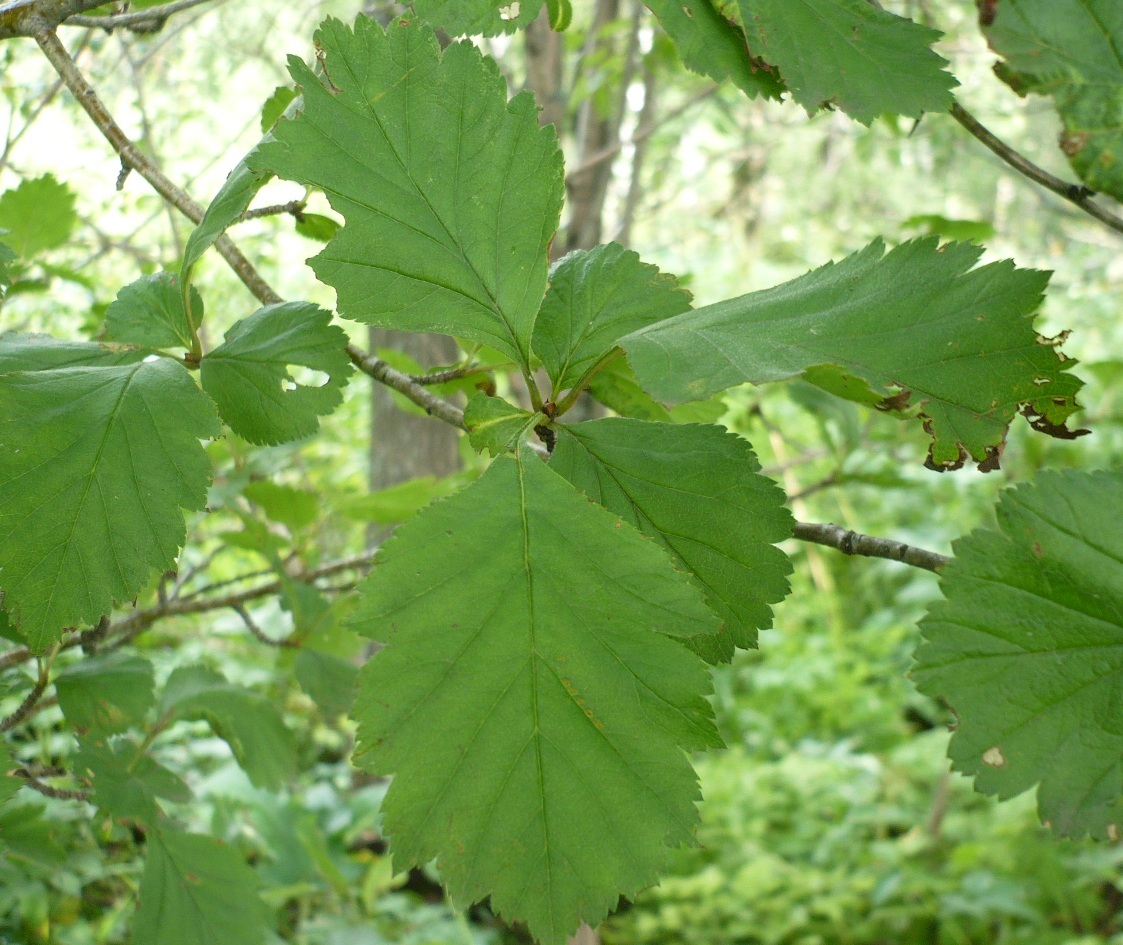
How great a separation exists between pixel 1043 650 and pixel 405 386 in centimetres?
47

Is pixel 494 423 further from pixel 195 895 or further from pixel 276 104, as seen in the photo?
A: pixel 195 895

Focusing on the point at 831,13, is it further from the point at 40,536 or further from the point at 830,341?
the point at 40,536

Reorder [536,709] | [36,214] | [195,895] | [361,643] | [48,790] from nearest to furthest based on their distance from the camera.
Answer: [536,709] → [48,790] → [195,895] → [36,214] → [361,643]

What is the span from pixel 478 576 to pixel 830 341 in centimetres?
23

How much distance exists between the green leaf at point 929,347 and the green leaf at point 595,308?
0.11 meters

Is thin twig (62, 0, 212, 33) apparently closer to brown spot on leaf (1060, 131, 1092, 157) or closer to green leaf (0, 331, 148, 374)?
green leaf (0, 331, 148, 374)

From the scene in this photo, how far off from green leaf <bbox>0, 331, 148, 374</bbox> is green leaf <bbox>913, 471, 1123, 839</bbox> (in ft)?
1.93

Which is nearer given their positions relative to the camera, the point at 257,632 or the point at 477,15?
the point at 477,15

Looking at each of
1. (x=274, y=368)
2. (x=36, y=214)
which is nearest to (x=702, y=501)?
(x=274, y=368)

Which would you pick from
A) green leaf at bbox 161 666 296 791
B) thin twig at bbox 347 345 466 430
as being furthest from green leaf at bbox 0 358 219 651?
green leaf at bbox 161 666 296 791

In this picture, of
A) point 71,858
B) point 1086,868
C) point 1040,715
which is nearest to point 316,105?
point 1040,715

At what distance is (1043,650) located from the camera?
0.57 metres

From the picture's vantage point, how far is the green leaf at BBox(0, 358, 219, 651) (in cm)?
60

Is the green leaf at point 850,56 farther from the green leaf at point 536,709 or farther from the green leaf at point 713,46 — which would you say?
the green leaf at point 536,709
